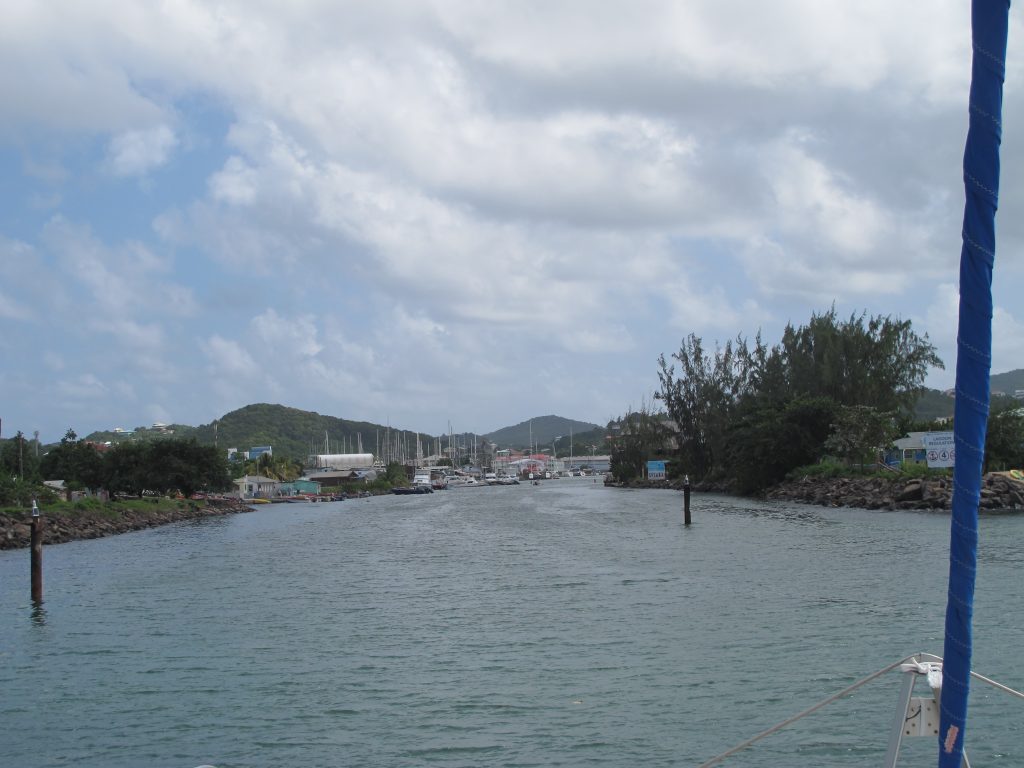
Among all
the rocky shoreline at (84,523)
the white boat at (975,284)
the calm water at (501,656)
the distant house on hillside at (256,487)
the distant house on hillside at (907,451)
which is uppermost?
the white boat at (975,284)

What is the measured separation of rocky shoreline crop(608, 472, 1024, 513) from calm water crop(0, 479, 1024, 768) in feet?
42.7

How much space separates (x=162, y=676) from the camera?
17203 millimetres

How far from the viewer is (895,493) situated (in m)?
54.2

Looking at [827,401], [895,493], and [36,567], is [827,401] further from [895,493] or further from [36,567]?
[36,567]

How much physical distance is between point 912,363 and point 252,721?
7572cm

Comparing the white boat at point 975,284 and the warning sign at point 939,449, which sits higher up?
the white boat at point 975,284

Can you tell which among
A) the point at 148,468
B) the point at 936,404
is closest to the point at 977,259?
the point at 148,468

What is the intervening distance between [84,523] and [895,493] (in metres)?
48.8

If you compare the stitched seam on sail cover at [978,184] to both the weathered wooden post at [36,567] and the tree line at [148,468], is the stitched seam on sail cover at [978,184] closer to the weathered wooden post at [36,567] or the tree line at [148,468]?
the weathered wooden post at [36,567]

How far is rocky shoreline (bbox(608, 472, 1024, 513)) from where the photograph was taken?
47750 millimetres

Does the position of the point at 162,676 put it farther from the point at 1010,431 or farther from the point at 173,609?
the point at 1010,431

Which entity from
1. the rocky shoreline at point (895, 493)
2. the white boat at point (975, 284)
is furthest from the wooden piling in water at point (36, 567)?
the rocky shoreline at point (895, 493)

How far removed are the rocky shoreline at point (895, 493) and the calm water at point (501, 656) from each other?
13005 millimetres

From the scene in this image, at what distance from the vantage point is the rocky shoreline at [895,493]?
47750 mm
